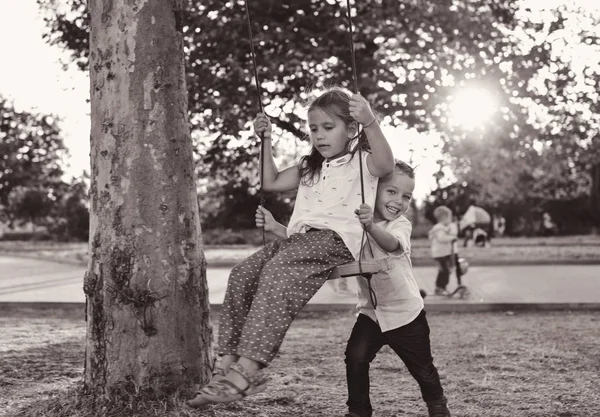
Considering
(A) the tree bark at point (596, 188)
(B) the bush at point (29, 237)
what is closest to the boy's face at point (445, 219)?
(A) the tree bark at point (596, 188)

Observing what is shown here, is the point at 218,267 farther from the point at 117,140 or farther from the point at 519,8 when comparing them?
the point at 117,140

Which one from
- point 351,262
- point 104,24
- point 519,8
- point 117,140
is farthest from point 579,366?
point 519,8

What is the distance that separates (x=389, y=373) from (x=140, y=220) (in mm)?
2497

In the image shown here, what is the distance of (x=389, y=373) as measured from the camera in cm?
578

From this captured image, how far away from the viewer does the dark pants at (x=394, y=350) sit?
12.9 feet

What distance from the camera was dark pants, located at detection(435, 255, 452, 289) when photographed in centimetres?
1068

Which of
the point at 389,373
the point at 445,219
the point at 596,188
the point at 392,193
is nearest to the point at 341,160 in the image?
the point at 392,193

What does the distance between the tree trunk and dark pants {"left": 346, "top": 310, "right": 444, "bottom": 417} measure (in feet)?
3.07

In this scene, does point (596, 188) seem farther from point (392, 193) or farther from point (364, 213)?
point (364, 213)

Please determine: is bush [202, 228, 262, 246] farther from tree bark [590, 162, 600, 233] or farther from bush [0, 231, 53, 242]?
bush [0, 231, 53, 242]

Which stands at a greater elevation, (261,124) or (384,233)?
(261,124)

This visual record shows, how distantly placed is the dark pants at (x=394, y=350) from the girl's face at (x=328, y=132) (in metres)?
0.95

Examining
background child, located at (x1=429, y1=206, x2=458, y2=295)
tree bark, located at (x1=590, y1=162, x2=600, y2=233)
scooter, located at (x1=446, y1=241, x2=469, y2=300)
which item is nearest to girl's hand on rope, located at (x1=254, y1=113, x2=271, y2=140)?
background child, located at (x1=429, y1=206, x2=458, y2=295)

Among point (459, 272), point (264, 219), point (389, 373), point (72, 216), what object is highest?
point (72, 216)
